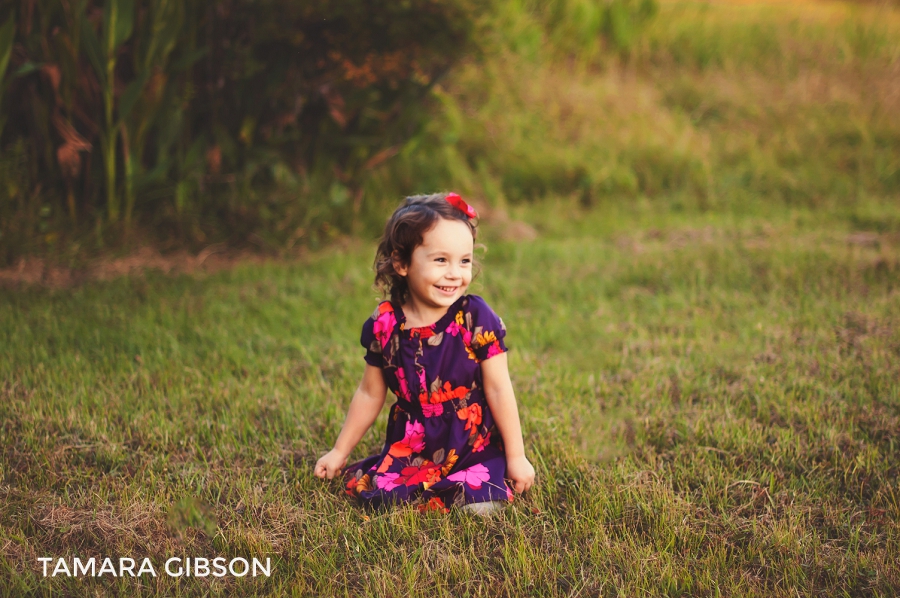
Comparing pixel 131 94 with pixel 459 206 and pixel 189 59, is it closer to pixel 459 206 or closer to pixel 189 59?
pixel 189 59

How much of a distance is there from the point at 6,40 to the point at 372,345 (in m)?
3.35

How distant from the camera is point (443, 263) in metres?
2.30

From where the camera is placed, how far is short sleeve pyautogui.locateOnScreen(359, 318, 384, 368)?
2432 millimetres

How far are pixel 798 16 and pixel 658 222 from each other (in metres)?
6.00

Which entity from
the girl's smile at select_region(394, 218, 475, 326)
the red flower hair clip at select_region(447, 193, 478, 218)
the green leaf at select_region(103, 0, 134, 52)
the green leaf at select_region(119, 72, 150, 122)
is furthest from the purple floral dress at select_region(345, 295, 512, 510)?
the green leaf at select_region(103, 0, 134, 52)

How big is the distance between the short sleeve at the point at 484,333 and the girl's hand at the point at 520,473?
349mm

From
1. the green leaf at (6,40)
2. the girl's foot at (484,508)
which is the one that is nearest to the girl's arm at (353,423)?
the girl's foot at (484,508)

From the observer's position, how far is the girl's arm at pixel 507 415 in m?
2.38

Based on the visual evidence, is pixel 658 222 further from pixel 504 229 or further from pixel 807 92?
pixel 807 92

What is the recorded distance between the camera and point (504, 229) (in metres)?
6.10

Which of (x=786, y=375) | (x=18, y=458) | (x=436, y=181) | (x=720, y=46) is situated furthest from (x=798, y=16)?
(x=18, y=458)

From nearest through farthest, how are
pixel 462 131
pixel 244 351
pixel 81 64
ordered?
pixel 244 351
pixel 81 64
pixel 462 131

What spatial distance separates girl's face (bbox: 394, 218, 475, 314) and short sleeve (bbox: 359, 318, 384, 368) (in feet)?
0.73

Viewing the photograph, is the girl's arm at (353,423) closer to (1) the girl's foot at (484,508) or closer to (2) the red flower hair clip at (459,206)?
(1) the girl's foot at (484,508)
